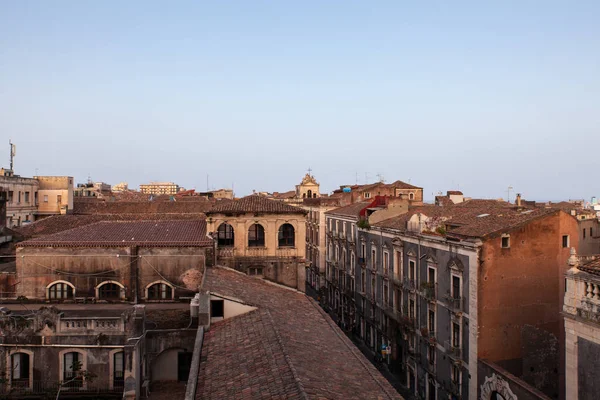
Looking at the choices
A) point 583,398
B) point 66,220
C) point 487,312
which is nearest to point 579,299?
point 583,398

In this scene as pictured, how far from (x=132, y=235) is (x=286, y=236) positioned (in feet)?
32.8

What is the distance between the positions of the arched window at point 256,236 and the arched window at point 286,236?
→ 1.19 meters

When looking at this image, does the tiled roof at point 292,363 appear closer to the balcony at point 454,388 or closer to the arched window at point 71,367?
the arched window at point 71,367

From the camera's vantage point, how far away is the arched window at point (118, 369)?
24.8m

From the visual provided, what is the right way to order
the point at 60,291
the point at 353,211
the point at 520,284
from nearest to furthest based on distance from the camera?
the point at 520,284 < the point at 60,291 < the point at 353,211

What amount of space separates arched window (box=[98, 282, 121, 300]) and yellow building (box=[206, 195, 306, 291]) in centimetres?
653

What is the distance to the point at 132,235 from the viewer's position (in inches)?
1334

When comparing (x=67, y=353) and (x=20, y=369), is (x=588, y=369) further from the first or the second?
(x=20, y=369)

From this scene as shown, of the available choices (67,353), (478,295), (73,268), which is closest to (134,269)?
(73,268)

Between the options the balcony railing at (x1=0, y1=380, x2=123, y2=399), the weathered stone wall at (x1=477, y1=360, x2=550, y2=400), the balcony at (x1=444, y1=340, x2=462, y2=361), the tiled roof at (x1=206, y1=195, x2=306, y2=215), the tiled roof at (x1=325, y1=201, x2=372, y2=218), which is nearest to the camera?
the weathered stone wall at (x1=477, y1=360, x2=550, y2=400)

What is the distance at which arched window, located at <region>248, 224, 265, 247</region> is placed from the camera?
3541 cm

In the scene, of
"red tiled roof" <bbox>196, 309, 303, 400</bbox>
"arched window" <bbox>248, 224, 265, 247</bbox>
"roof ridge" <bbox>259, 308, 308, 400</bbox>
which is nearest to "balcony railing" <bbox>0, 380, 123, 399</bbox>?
"red tiled roof" <bbox>196, 309, 303, 400</bbox>

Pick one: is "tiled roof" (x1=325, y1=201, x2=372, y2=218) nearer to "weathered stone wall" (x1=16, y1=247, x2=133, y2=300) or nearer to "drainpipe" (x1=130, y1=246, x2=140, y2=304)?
"drainpipe" (x1=130, y1=246, x2=140, y2=304)

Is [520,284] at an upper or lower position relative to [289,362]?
upper
